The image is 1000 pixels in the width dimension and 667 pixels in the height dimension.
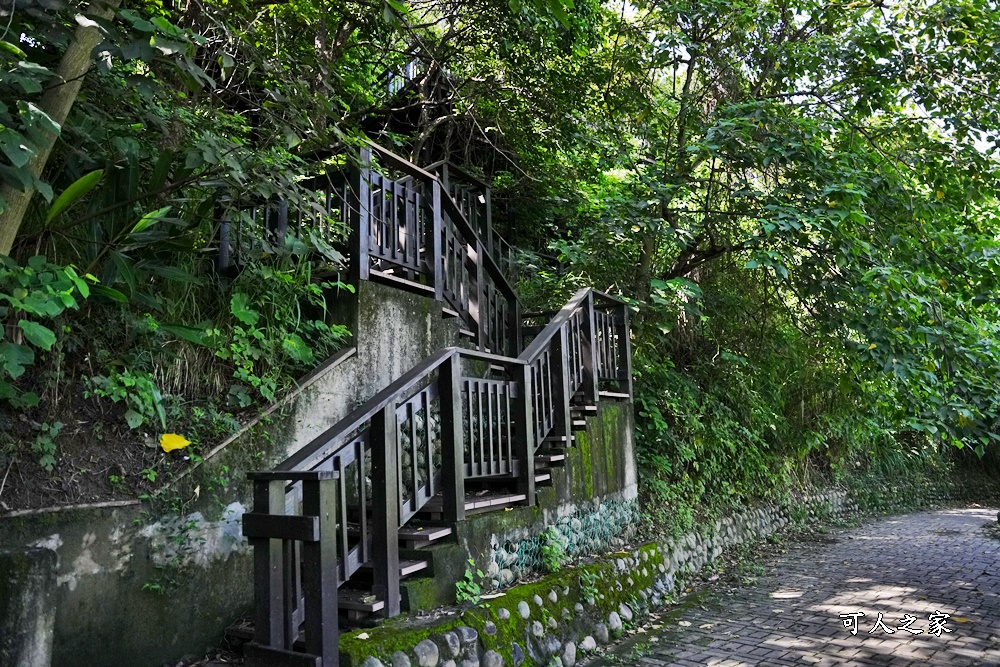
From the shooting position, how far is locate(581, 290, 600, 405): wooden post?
6.12 metres

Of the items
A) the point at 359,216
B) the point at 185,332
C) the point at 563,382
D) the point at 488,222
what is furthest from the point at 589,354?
the point at 488,222

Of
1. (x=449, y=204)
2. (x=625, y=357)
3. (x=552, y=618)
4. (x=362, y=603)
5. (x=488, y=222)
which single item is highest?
(x=488, y=222)

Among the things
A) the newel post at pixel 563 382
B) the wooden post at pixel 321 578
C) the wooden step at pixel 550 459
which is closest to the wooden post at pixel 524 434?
the wooden step at pixel 550 459

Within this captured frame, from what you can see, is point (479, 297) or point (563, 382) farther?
point (479, 297)

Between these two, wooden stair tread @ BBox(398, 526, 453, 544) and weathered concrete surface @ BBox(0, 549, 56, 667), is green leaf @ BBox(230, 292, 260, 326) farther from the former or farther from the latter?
weathered concrete surface @ BBox(0, 549, 56, 667)

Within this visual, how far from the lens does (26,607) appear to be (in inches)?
103

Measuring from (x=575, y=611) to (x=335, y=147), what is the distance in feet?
11.6

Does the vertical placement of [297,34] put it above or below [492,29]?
below

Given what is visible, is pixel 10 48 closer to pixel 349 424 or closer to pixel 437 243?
pixel 349 424

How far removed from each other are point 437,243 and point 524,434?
1.77 m

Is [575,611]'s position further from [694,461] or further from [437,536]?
[694,461]

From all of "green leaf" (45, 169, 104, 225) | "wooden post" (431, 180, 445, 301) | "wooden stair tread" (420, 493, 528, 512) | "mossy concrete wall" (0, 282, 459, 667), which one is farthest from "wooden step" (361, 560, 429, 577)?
"green leaf" (45, 169, 104, 225)

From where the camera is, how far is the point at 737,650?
180 inches

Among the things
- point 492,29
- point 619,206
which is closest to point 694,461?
point 619,206
